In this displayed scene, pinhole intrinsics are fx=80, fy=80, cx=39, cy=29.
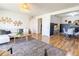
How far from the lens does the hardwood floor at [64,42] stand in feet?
5.40

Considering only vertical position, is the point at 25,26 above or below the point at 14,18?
below

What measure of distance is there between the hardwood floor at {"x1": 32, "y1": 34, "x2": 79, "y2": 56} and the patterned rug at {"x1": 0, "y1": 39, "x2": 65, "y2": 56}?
0.41 ft

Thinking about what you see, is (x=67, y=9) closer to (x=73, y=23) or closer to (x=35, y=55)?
(x=73, y=23)

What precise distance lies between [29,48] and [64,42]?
78 centimetres

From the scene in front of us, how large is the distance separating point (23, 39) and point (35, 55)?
421 millimetres

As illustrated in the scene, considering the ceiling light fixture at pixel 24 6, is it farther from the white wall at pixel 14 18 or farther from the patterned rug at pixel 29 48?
the patterned rug at pixel 29 48

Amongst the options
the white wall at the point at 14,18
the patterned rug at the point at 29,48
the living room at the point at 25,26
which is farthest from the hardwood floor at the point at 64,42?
the white wall at the point at 14,18

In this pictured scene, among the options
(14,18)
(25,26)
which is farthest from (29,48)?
(14,18)

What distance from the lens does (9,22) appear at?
1534mm

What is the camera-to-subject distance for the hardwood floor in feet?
5.40

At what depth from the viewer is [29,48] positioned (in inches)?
66.2

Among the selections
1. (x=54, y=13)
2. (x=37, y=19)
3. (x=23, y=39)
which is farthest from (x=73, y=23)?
(x=23, y=39)

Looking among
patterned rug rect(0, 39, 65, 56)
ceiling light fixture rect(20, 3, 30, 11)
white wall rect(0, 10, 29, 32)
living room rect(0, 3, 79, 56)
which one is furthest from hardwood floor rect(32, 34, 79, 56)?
ceiling light fixture rect(20, 3, 30, 11)

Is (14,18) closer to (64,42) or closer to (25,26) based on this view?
(25,26)
